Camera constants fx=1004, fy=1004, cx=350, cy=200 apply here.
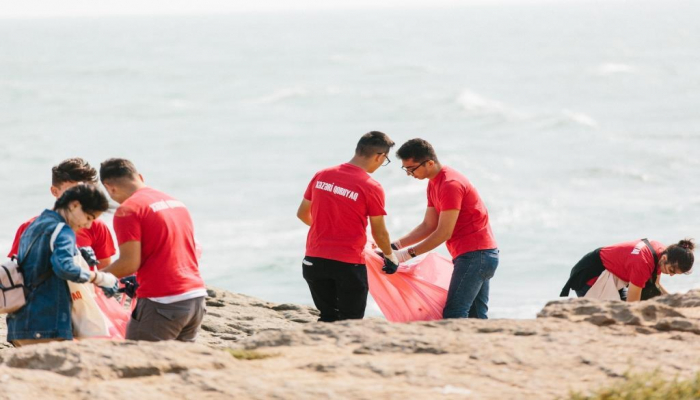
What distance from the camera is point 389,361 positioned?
4.95 meters

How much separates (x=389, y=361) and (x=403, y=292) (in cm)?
256

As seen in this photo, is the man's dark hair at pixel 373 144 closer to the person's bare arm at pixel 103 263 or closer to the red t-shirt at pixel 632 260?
the person's bare arm at pixel 103 263

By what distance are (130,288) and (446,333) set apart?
1955mm

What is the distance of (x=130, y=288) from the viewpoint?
605 cm

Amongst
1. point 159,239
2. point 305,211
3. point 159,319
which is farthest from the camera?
point 305,211

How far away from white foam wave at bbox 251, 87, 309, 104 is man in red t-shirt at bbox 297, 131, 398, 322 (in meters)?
44.5

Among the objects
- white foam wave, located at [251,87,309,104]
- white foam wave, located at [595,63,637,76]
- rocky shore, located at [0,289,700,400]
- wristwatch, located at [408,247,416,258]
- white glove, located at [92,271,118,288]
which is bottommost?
rocky shore, located at [0,289,700,400]

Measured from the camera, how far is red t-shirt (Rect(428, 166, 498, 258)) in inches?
276

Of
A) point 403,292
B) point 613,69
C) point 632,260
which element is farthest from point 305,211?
point 613,69

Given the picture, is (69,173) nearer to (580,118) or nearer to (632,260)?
(632,260)

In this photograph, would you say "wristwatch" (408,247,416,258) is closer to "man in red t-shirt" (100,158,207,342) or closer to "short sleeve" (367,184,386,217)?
"short sleeve" (367,184,386,217)

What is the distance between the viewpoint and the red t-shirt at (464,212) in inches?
276

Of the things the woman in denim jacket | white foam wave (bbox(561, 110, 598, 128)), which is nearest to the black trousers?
the woman in denim jacket

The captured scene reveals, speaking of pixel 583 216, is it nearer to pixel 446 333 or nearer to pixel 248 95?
pixel 446 333
